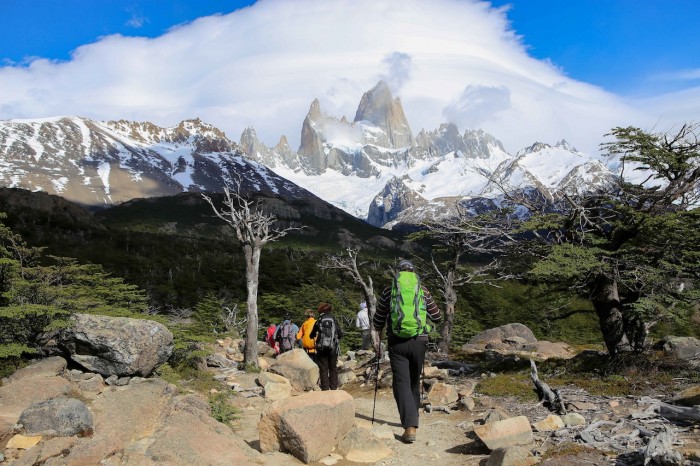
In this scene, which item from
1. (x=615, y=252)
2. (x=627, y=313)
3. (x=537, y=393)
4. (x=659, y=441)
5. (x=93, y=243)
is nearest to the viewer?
(x=659, y=441)

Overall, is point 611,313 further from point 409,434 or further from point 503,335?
point 503,335

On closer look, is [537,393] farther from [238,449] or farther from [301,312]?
[301,312]

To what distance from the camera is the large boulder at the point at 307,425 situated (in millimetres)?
7672

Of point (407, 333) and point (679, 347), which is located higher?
point (407, 333)

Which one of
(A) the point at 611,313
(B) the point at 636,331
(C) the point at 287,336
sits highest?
(A) the point at 611,313

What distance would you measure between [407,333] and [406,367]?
24.8 inches

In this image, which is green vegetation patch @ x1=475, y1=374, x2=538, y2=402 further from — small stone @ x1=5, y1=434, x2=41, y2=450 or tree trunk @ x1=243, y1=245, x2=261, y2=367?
tree trunk @ x1=243, y1=245, x2=261, y2=367

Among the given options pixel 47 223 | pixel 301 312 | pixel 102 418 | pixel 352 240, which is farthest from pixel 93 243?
pixel 352 240

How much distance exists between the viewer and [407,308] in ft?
27.5

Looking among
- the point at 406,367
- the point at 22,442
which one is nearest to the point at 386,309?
the point at 406,367

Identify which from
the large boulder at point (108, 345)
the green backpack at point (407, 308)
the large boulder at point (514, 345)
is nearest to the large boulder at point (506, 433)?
the green backpack at point (407, 308)

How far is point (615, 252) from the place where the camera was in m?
12.1

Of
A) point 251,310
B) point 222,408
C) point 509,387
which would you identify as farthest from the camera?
point 251,310

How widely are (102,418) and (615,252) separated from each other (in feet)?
36.9
